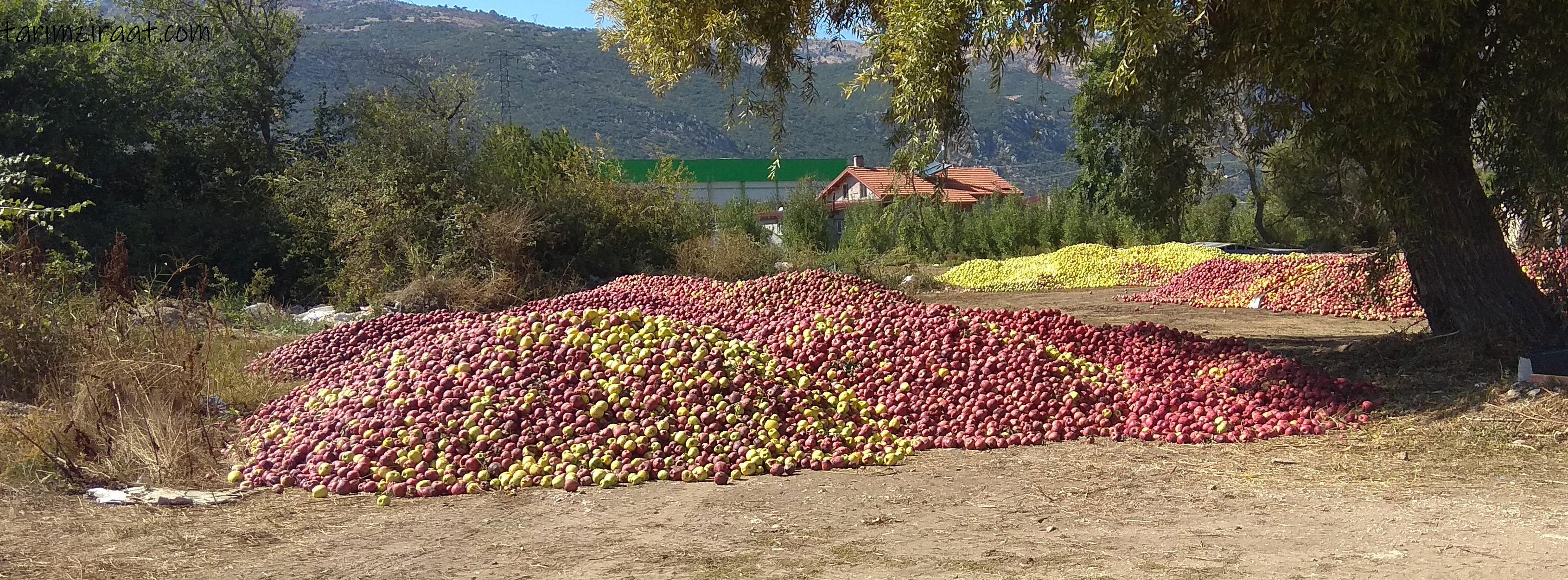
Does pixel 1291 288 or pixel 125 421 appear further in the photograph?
pixel 1291 288

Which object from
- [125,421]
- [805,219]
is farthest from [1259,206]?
[125,421]

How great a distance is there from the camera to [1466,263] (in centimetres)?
623

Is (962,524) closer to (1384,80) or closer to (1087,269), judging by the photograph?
(1384,80)

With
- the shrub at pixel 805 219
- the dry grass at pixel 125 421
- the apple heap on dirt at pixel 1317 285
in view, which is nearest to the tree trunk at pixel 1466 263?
the apple heap on dirt at pixel 1317 285

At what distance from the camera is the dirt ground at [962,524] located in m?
3.15

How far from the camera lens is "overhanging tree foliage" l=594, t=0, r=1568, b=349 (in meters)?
5.23

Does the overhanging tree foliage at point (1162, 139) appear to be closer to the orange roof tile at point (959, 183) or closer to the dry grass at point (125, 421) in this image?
the dry grass at point (125, 421)

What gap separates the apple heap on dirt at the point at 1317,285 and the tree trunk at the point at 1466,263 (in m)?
0.28

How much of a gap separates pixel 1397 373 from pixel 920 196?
295 cm

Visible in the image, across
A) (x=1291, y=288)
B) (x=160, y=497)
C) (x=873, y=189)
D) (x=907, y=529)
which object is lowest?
(x=160, y=497)

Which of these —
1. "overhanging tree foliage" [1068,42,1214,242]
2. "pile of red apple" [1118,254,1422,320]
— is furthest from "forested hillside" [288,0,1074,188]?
"overhanging tree foliage" [1068,42,1214,242]

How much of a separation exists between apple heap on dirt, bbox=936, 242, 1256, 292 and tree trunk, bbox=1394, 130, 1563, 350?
9733mm

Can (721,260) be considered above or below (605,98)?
below

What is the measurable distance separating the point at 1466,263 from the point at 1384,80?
1.67 metres
